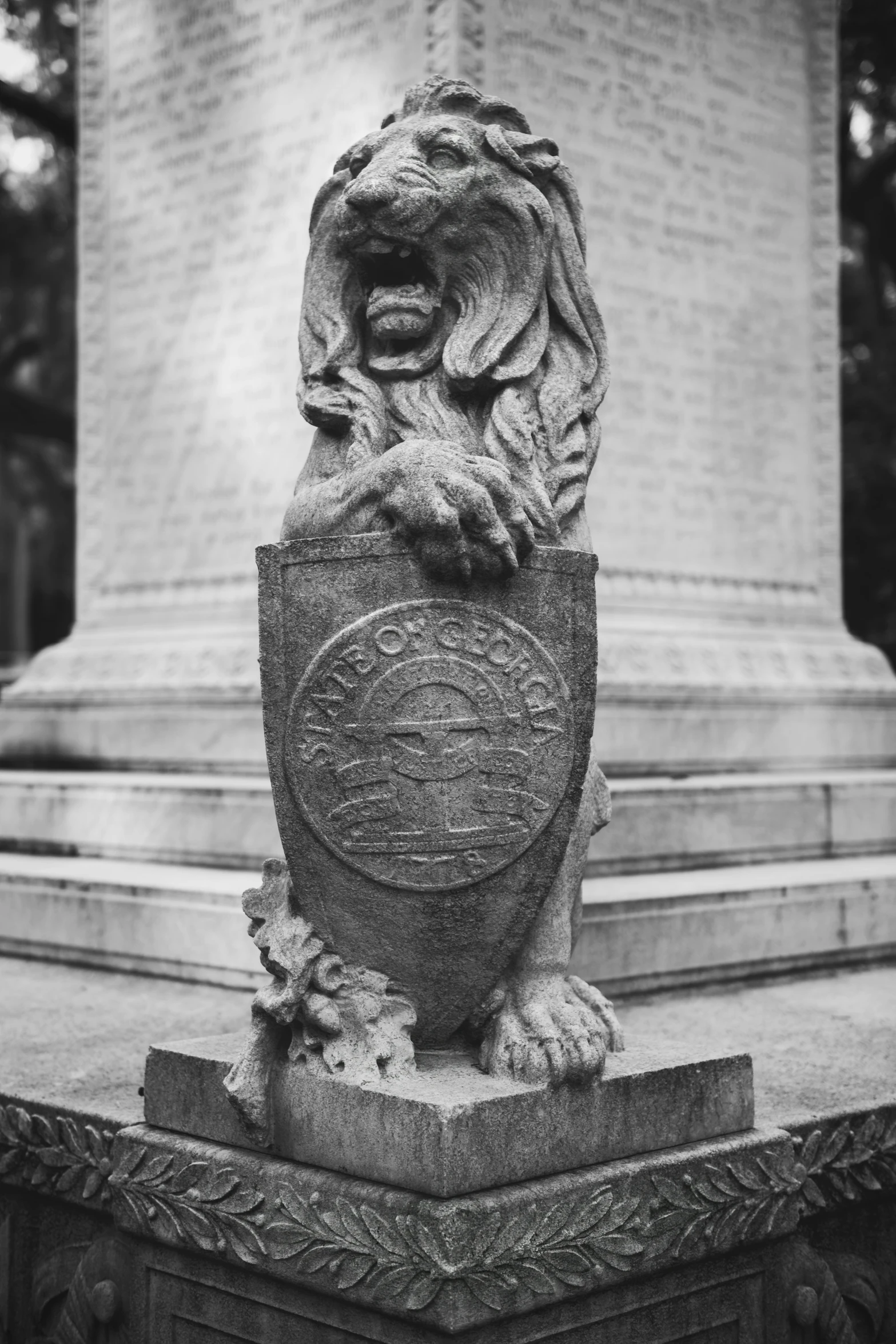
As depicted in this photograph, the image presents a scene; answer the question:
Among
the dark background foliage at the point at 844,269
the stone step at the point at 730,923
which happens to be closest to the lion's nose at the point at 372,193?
the stone step at the point at 730,923

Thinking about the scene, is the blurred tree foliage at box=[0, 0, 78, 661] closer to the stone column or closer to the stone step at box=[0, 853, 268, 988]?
the stone column

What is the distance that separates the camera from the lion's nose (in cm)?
367

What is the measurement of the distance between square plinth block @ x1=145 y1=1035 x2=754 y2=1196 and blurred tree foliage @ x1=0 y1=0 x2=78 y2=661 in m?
12.9

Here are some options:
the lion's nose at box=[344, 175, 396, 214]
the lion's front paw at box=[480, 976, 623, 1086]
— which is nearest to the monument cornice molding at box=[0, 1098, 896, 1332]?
the lion's front paw at box=[480, 976, 623, 1086]

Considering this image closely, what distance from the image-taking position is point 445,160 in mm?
3793

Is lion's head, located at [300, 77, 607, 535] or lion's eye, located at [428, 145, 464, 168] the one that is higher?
lion's eye, located at [428, 145, 464, 168]

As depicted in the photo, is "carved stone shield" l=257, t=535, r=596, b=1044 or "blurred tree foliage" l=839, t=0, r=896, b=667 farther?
"blurred tree foliage" l=839, t=0, r=896, b=667

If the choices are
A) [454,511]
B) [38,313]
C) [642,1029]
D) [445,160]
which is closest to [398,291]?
[445,160]

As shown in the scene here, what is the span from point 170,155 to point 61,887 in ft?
13.1

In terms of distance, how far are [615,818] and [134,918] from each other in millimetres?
1879

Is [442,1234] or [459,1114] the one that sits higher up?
[459,1114]

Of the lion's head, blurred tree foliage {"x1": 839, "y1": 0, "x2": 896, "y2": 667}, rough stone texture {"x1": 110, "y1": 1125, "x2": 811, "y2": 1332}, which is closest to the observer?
rough stone texture {"x1": 110, "y1": 1125, "x2": 811, "y2": 1332}

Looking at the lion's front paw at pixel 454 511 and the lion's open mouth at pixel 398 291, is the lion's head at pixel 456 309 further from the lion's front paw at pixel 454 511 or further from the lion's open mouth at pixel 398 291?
the lion's front paw at pixel 454 511

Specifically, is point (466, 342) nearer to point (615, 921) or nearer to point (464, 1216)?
point (464, 1216)
